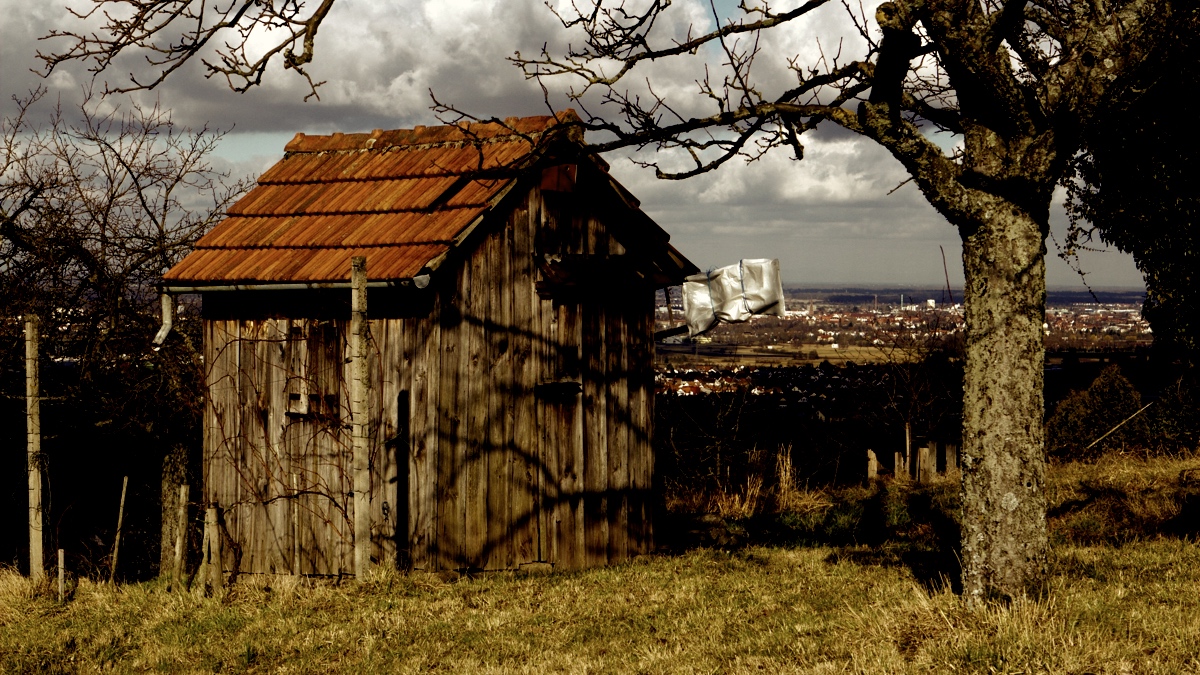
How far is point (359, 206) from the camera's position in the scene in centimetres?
1067

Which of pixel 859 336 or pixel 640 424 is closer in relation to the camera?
pixel 640 424

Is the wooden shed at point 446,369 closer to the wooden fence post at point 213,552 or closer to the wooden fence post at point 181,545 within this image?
the wooden fence post at point 181,545

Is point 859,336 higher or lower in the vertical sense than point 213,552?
higher

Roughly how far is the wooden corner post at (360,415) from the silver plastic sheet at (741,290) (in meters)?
4.67

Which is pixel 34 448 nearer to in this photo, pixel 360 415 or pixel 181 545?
pixel 181 545

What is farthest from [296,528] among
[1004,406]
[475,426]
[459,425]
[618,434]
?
[1004,406]

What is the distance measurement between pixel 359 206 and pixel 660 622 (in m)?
5.85

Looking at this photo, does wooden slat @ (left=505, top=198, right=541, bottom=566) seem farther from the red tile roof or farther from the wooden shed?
the red tile roof

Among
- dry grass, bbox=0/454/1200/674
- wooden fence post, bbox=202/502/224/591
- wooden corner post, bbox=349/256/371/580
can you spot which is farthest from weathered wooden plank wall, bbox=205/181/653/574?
wooden fence post, bbox=202/502/224/591

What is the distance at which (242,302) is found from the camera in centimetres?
1026

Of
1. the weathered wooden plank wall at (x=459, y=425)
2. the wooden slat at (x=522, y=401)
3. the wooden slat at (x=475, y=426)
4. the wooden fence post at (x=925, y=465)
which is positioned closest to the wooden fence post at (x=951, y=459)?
the wooden fence post at (x=925, y=465)

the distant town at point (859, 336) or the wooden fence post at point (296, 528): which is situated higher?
the distant town at point (859, 336)

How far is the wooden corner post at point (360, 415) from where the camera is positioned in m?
8.27

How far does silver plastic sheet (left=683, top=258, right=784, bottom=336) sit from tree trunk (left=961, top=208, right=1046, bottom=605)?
5.95 m
